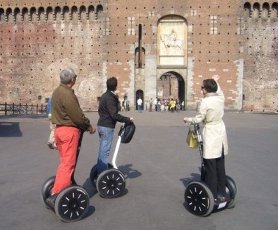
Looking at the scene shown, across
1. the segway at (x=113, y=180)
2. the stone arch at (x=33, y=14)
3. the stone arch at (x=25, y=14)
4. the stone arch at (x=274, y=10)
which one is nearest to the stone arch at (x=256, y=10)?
the stone arch at (x=274, y=10)

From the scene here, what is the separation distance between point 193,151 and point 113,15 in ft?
74.4

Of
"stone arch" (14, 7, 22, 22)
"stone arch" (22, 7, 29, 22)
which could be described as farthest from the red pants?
"stone arch" (14, 7, 22, 22)

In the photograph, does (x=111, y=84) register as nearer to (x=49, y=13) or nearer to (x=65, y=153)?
(x=65, y=153)

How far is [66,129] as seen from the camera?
4.54m

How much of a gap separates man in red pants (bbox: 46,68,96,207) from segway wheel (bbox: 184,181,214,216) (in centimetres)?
146

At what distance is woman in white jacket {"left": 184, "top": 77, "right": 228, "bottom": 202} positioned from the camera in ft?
15.6

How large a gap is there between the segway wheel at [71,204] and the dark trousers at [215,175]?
150 cm

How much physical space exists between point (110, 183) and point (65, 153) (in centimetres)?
112

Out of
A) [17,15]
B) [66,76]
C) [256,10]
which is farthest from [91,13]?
[66,76]

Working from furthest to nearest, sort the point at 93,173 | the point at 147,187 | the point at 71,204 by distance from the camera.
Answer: the point at 147,187 < the point at 93,173 < the point at 71,204

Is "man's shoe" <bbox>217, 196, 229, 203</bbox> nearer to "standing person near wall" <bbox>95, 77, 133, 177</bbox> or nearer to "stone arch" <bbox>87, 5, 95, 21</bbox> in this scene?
"standing person near wall" <bbox>95, 77, 133, 177</bbox>

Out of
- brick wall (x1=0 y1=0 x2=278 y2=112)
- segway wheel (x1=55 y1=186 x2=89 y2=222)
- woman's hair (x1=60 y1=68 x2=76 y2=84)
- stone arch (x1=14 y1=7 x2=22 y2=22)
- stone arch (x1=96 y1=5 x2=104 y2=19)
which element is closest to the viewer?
segway wheel (x1=55 y1=186 x2=89 y2=222)

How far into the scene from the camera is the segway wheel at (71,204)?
4359 mm

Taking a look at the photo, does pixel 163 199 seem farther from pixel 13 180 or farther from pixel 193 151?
pixel 193 151
